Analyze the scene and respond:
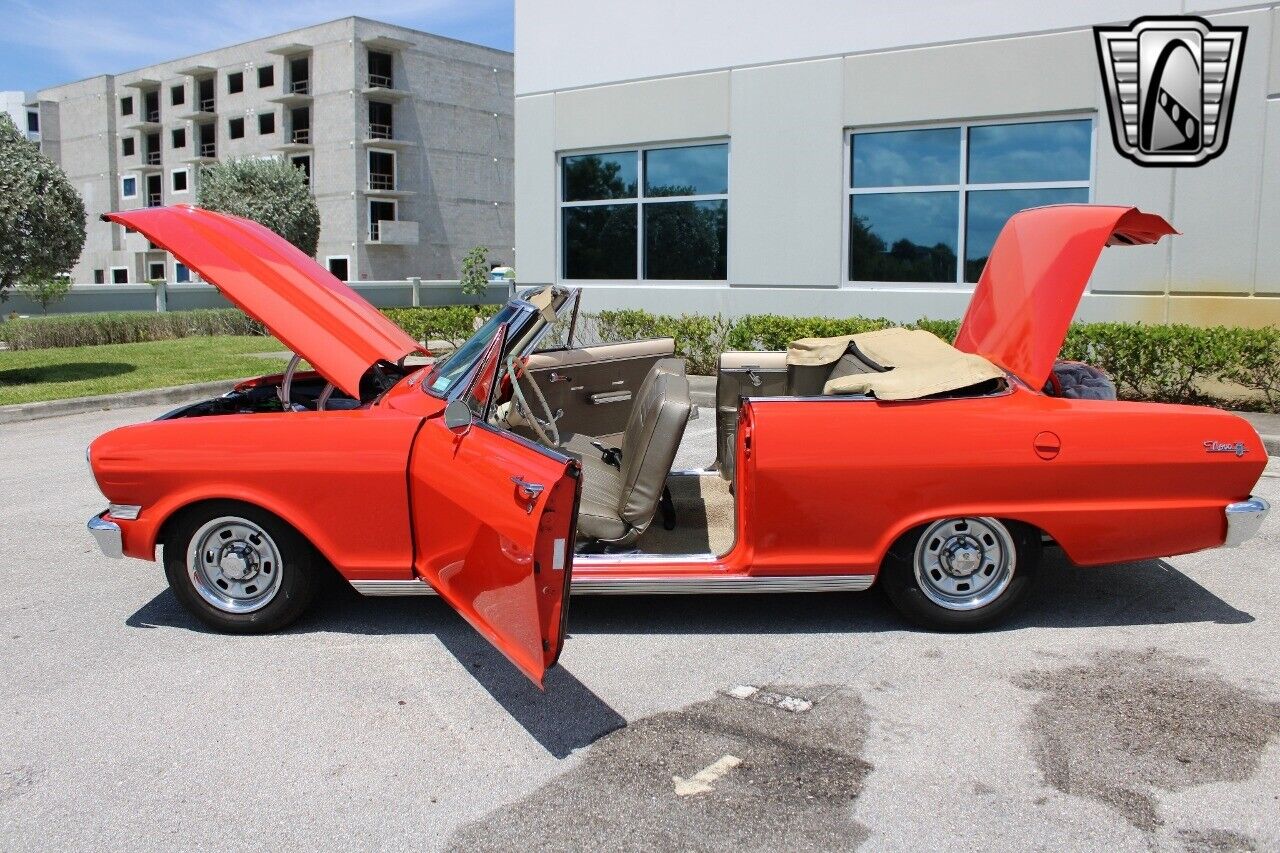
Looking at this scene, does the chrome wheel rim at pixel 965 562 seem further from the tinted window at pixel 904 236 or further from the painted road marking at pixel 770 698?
the tinted window at pixel 904 236

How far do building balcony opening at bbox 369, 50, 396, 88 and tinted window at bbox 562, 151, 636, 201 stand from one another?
4333 cm

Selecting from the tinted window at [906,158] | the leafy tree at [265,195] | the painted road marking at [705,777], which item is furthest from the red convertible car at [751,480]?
the leafy tree at [265,195]

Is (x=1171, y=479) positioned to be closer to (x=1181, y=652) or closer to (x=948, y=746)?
(x=1181, y=652)

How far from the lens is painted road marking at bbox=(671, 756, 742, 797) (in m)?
3.63

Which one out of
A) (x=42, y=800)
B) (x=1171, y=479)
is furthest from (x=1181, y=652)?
(x=42, y=800)

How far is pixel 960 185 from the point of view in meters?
12.8

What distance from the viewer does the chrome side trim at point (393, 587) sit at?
488 cm

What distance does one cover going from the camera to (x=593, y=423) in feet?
21.9

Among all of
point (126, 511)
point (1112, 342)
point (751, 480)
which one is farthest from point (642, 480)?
point (1112, 342)

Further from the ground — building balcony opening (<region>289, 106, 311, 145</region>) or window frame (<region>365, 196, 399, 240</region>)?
building balcony opening (<region>289, 106, 311, 145</region>)

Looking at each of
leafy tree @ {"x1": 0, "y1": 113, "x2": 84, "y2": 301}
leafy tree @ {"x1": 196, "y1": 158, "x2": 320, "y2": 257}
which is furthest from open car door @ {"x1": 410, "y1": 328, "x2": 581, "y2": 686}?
leafy tree @ {"x1": 196, "y1": 158, "x2": 320, "y2": 257}

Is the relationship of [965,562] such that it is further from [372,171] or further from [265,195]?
[372,171]

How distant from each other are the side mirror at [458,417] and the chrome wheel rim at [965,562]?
2.02 m

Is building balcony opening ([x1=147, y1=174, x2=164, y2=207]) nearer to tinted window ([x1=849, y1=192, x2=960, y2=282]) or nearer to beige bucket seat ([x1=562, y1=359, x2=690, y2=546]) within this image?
tinted window ([x1=849, y1=192, x2=960, y2=282])
